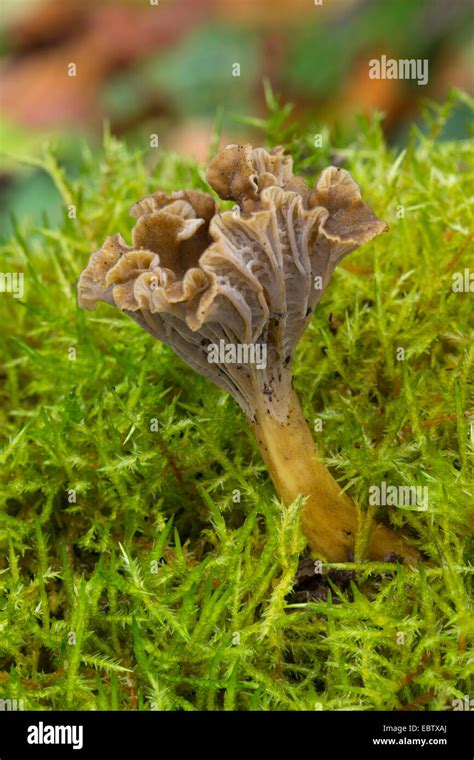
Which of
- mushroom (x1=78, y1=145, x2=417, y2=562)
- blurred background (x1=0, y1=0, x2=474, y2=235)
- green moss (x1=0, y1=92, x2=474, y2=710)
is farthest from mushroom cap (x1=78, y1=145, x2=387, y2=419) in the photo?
blurred background (x1=0, y1=0, x2=474, y2=235)

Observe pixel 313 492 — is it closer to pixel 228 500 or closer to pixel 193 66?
pixel 228 500

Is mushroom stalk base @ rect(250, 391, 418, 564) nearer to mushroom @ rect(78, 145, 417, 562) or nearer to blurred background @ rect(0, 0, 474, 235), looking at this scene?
mushroom @ rect(78, 145, 417, 562)

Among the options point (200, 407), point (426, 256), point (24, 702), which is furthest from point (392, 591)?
point (426, 256)

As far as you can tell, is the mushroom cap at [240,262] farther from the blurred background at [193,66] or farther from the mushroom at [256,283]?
the blurred background at [193,66]

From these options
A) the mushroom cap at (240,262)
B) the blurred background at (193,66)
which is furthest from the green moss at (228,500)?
the blurred background at (193,66)

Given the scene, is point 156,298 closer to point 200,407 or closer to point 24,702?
point 200,407

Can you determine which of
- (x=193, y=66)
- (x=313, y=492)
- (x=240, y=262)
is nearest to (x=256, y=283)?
(x=240, y=262)
